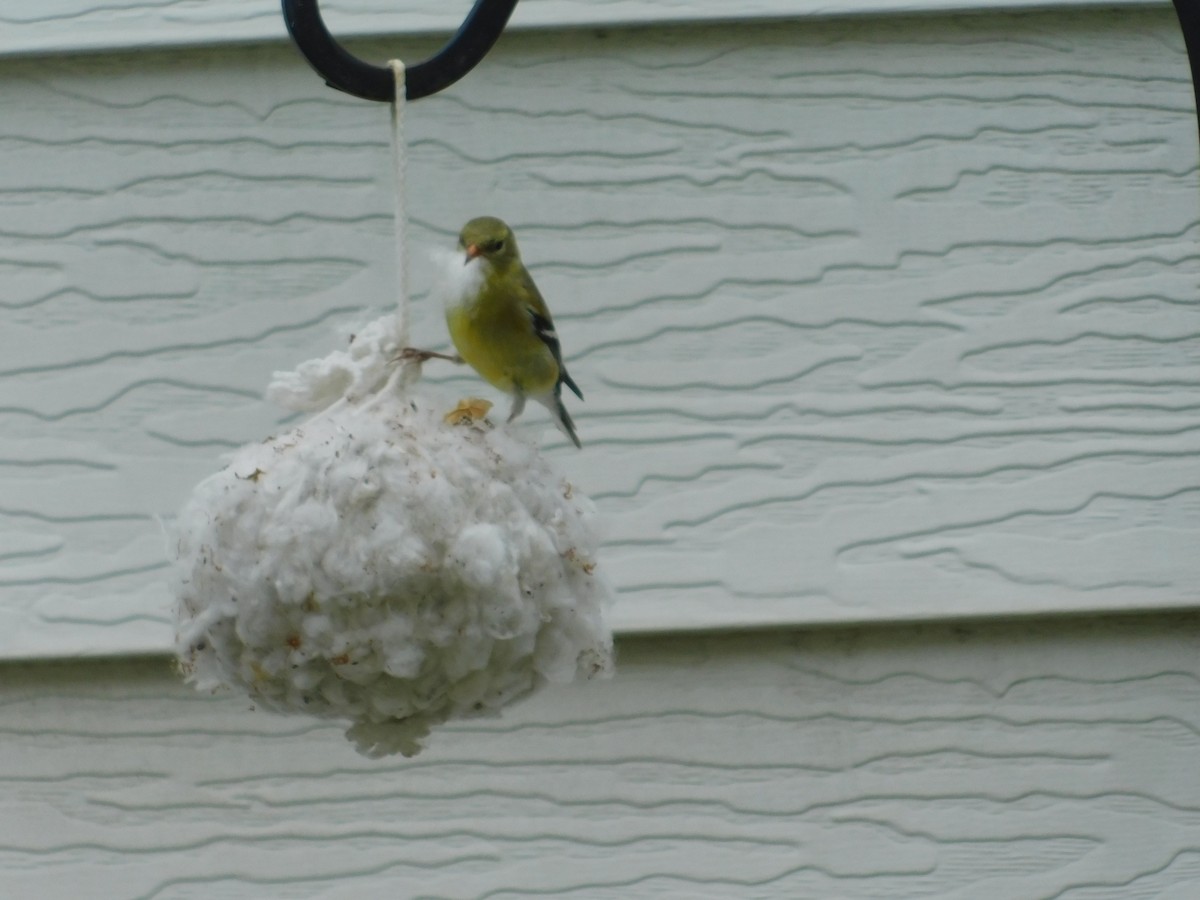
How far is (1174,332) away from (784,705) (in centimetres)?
70

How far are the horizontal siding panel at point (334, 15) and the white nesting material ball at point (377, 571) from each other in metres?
0.94

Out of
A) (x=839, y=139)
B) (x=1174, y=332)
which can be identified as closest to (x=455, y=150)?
(x=839, y=139)

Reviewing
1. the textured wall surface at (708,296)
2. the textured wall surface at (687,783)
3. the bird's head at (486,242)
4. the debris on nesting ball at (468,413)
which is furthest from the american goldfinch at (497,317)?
the textured wall surface at (687,783)

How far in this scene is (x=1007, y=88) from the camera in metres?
1.75

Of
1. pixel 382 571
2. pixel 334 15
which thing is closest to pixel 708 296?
pixel 334 15

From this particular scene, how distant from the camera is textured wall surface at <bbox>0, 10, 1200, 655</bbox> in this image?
1.71 meters

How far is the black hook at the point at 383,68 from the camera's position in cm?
86

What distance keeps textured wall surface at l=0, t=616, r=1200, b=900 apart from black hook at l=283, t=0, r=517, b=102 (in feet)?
3.22

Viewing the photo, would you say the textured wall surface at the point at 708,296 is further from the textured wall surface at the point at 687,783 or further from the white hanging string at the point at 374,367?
the white hanging string at the point at 374,367

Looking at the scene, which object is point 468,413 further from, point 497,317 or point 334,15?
point 334,15

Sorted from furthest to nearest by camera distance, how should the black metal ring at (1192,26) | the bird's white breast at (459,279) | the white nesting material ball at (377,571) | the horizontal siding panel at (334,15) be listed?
the horizontal siding panel at (334,15), the bird's white breast at (459,279), the black metal ring at (1192,26), the white nesting material ball at (377,571)

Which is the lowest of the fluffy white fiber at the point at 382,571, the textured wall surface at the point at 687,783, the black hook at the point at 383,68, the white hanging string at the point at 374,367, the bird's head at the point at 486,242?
the textured wall surface at the point at 687,783

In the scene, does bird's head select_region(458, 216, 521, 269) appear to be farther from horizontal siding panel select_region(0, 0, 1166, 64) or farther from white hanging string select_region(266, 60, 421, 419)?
horizontal siding panel select_region(0, 0, 1166, 64)

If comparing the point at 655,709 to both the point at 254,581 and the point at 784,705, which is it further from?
the point at 254,581
